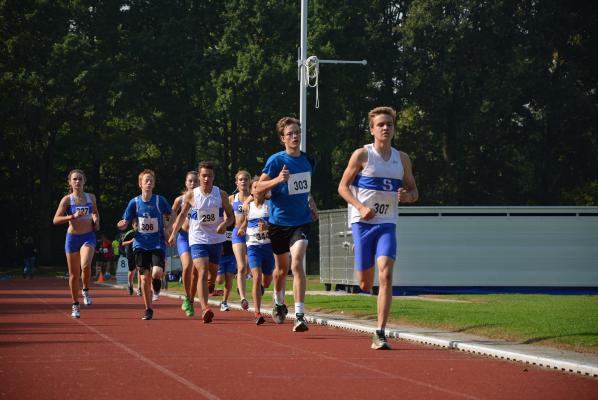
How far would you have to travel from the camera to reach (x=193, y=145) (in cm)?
6700

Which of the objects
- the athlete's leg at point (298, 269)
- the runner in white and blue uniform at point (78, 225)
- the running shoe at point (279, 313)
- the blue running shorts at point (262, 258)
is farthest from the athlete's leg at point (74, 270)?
the athlete's leg at point (298, 269)

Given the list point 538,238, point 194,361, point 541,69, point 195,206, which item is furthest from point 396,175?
point 541,69

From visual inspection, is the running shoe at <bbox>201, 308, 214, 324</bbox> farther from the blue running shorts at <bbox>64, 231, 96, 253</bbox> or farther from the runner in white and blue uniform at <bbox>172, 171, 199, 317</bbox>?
the blue running shorts at <bbox>64, 231, 96, 253</bbox>

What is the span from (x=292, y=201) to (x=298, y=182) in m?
0.24

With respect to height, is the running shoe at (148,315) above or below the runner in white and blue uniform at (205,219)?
below

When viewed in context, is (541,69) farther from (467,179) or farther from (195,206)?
(195,206)

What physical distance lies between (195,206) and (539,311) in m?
5.17

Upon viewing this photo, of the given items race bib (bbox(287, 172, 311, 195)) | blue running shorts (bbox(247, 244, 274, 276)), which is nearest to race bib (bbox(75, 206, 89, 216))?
blue running shorts (bbox(247, 244, 274, 276))

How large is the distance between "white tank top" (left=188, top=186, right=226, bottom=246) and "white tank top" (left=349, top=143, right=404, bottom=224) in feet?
16.4

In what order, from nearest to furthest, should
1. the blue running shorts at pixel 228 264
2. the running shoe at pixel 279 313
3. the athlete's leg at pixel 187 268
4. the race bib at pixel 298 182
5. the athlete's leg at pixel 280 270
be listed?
the race bib at pixel 298 182, the athlete's leg at pixel 280 270, the running shoe at pixel 279 313, the athlete's leg at pixel 187 268, the blue running shorts at pixel 228 264

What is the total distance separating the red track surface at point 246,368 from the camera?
9000 millimetres

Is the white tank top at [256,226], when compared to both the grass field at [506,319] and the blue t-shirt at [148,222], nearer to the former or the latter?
the blue t-shirt at [148,222]

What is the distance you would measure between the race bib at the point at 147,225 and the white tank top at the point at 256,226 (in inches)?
59.0

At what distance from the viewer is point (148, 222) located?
62.2 ft
